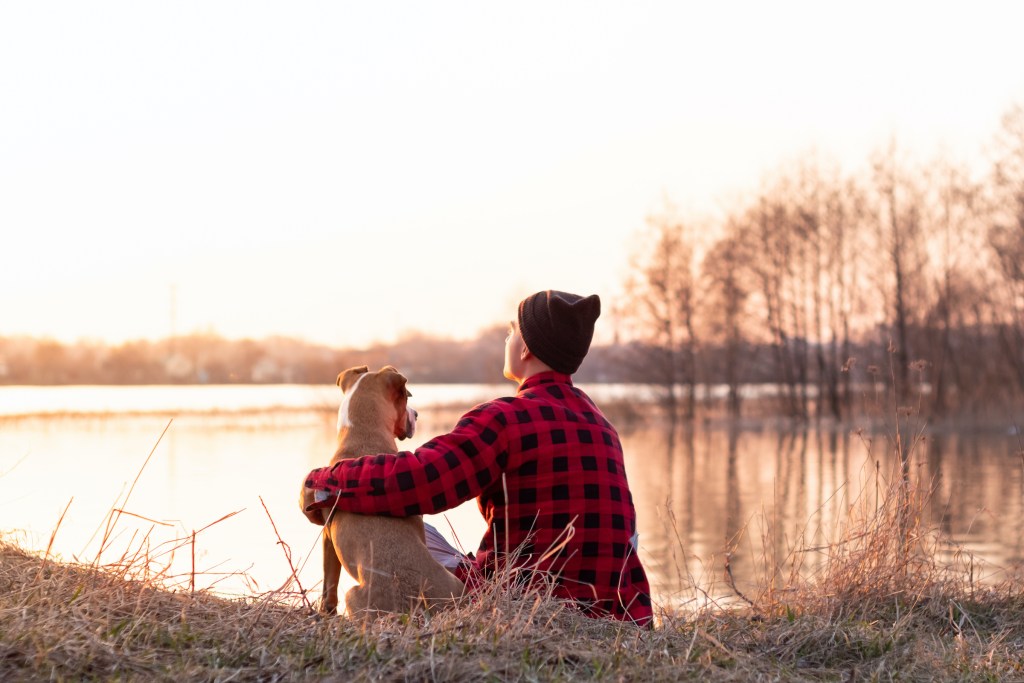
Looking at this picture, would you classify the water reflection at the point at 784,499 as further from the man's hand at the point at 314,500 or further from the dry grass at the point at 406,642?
the man's hand at the point at 314,500

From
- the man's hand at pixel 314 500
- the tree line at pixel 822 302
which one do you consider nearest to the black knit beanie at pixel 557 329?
the man's hand at pixel 314 500

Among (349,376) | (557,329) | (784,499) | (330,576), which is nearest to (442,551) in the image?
(330,576)

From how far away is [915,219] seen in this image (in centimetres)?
3306

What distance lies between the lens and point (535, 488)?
11.7ft

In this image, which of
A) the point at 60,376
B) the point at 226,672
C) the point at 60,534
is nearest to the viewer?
the point at 226,672

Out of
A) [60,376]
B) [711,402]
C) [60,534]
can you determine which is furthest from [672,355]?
[60,376]

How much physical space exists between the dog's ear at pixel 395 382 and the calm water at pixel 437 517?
1.92ft

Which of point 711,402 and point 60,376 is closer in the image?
point 711,402

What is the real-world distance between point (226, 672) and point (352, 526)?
0.71m

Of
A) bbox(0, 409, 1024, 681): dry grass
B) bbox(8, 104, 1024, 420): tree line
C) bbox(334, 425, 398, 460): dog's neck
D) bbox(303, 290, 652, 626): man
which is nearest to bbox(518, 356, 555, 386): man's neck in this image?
bbox(303, 290, 652, 626): man

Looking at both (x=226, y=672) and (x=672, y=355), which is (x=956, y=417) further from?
(x=226, y=672)

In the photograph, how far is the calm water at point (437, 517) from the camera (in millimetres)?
6738

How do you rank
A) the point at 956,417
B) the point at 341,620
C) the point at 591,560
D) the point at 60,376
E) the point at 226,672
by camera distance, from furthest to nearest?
the point at 60,376 → the point at 956,417 → the point at 591,560 → the point at 341,620 → the point at 226,672

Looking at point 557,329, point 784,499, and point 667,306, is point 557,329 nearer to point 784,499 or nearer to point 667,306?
point 784,499
